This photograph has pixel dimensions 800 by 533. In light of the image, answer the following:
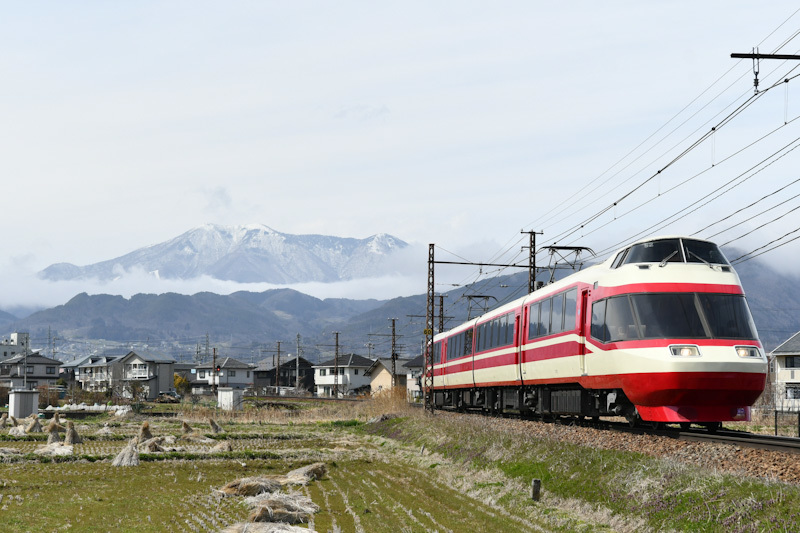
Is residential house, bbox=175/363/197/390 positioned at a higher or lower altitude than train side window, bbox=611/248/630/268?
lower

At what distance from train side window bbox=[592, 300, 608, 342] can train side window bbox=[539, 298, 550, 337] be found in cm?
444

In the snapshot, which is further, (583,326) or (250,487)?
(583,326)

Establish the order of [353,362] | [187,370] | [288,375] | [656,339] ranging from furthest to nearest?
[288,375]
[187,370]
[353,362]
[656,339]

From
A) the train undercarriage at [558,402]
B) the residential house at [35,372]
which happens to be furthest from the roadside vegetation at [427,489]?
the residential house at [35,372]

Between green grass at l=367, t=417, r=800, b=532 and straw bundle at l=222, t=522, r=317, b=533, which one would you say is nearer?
green grass at l=367, t=417, r=800, b=532

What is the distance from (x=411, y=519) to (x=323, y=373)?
14105 cm

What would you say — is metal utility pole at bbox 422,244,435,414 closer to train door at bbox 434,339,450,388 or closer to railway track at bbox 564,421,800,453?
train door at bbox 434,339,450,388

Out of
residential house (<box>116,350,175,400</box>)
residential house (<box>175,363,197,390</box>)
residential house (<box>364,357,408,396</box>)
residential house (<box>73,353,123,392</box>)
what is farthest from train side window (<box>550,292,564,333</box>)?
residential house (<box>175,363,197,390</box>)

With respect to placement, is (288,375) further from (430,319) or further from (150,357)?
(430,319)

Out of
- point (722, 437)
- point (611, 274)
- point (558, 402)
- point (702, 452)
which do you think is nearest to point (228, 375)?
point (558, 402)

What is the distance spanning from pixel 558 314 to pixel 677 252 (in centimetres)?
555

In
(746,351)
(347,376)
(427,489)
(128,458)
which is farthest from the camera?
(347,376)

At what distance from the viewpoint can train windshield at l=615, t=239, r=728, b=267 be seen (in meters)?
22.6

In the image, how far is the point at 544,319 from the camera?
29.0 meters
